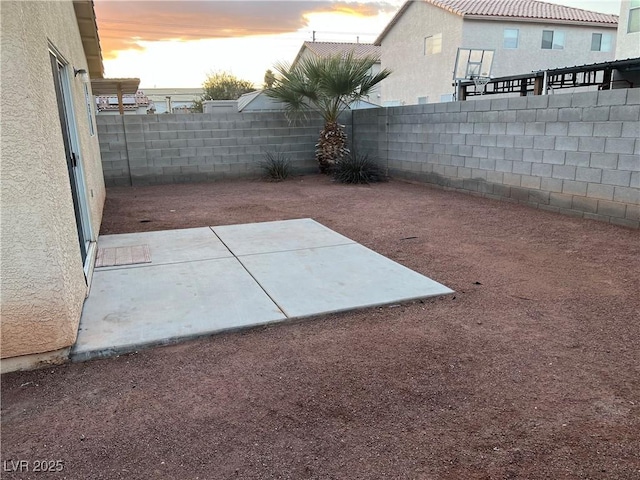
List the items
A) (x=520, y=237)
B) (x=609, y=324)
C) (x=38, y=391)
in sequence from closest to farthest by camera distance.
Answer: (x=38, y=391), (x=609, y=324), (x=520, y=237)

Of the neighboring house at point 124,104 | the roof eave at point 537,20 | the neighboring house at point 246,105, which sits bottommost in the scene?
the neighboring house at point 246,105

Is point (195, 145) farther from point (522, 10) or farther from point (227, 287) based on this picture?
point (522, 10)

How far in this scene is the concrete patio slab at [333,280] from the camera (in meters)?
4.11

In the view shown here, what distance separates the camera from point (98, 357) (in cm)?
325

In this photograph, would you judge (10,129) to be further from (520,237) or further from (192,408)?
(520,237)

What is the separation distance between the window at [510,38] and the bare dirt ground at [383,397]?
2334 cm

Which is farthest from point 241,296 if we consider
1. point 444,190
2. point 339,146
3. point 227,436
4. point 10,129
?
point 339,146

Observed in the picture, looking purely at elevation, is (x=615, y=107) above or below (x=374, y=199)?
above

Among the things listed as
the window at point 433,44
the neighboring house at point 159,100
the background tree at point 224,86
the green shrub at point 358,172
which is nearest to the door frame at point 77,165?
the green shrub at point 358,172

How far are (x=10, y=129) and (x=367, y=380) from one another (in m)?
2.55

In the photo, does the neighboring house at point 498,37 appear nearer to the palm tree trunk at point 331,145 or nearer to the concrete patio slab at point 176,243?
the palm tree trunk at point 331,145

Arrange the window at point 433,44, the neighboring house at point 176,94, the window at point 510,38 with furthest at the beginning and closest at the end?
the neighboring house at point 176,94 → the window at point 433,44 → the window at point 510,38

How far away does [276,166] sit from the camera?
1266cm

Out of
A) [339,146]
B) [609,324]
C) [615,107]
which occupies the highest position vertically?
[615,107]
